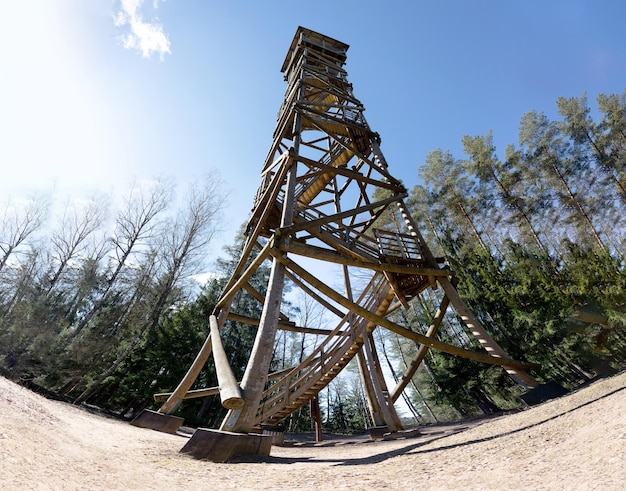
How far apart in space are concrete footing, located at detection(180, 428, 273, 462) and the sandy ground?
111mm

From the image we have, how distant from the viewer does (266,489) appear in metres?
2.19

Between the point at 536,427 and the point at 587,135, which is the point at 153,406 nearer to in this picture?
the point at 536,427

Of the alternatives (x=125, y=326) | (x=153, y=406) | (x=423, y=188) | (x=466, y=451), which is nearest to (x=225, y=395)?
(x=466, y=451)

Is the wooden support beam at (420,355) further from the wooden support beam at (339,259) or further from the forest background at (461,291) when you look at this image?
the forest background at (461,291)

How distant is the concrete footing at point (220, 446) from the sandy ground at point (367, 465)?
0.36 feet

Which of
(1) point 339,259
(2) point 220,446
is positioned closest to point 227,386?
(2) point 220,446

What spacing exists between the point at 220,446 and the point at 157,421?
3.74 m

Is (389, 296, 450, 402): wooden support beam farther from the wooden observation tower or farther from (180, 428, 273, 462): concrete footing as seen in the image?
(180, 428, 273, 462): concrete footing

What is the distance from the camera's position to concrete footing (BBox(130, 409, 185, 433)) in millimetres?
5668

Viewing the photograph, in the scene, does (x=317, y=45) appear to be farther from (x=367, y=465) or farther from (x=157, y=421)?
(x=367, y=465)

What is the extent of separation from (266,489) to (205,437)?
1.32 meters

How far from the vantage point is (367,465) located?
10.2 feet

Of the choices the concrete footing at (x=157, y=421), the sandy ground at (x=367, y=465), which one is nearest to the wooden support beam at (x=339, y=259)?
the sandy ground at (x=367, y=465)

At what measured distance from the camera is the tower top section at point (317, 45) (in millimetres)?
12312
